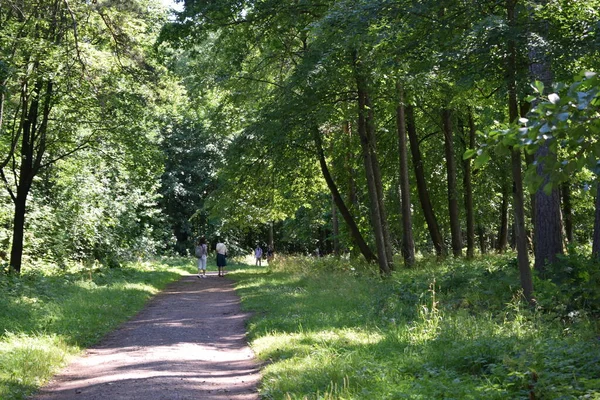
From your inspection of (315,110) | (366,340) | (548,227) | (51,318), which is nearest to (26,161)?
(315,110)

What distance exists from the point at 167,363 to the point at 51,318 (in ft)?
12.6

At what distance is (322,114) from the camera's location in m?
17.2

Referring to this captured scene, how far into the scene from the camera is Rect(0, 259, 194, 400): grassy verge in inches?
320

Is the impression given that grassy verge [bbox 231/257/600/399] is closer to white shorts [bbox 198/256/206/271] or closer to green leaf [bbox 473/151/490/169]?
green leaf [bbox 473/151/490/169]

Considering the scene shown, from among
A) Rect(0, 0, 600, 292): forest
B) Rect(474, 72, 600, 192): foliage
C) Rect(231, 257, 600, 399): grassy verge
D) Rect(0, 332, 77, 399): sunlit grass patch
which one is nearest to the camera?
Rect(474, 72, 600, 192): foliage

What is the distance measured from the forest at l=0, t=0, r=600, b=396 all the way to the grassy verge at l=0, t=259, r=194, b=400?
1262 mm

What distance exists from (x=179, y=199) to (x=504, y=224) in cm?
3147

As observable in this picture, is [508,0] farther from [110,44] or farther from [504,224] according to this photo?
[504,224]

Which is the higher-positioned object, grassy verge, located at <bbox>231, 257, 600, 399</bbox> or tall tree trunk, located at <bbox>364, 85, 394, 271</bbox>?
tall tree trunk, located at <bbox>364, 85, 394, 271</bbox>

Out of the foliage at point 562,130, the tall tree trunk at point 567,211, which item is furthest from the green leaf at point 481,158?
the tall tree trunk at point 567,211

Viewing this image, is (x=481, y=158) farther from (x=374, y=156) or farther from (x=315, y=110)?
(x=374, y=156)

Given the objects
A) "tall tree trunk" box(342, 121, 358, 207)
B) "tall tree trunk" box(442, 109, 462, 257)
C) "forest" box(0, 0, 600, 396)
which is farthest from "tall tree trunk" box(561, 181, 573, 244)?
"tall tree trunk" box(342, 121, 358, 207)

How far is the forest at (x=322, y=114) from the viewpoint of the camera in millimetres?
9906

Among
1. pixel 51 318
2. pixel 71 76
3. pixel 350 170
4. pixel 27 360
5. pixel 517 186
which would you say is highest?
pixel 71 76
